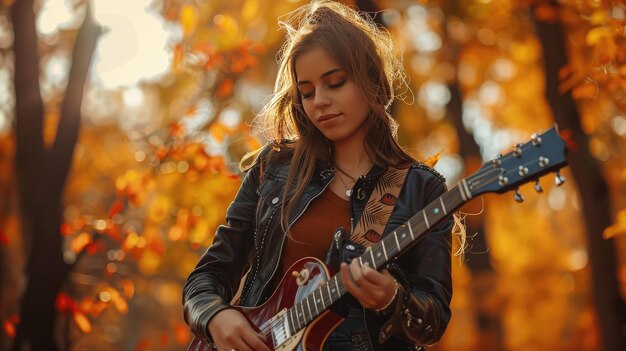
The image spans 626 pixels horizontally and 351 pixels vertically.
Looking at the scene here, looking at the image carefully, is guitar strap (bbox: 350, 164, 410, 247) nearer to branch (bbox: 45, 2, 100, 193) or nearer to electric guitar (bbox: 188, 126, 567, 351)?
electric guitar (bbox: 188, 126, 567, 351)

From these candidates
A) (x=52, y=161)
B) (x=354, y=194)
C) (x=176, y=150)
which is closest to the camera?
(x=354, y=194)

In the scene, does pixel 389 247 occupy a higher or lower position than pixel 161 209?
higher

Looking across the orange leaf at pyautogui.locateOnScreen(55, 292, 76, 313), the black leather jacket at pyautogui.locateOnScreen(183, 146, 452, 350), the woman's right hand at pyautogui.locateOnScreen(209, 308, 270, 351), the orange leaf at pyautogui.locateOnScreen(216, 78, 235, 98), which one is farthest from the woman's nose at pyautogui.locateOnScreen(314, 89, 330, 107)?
the orange leaf at pyautogui.locateOnScreen(216, 78, 235, 98)

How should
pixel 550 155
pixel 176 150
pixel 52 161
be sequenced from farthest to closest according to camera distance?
pixel 176 150 < pixel 52 161 < pixel 550 155

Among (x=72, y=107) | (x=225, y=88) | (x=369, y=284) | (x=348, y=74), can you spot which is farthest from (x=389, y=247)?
(x=225, y=88)

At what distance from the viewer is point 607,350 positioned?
8664 millimetres

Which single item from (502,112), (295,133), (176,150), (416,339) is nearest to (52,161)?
(176,150)

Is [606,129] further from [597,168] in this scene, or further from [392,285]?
[392,285]

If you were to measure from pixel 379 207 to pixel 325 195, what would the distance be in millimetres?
284

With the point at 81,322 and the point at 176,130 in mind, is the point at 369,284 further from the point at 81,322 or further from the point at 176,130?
the point at 176,130

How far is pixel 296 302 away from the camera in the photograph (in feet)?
11.1

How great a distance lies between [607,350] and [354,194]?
599 cm

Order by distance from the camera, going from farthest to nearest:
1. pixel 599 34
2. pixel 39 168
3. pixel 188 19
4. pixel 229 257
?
pixel 188 19, pixel 39 168, pixel 599 34, pixel 229 257

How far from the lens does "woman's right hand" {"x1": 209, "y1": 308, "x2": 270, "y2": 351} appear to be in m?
3.41
